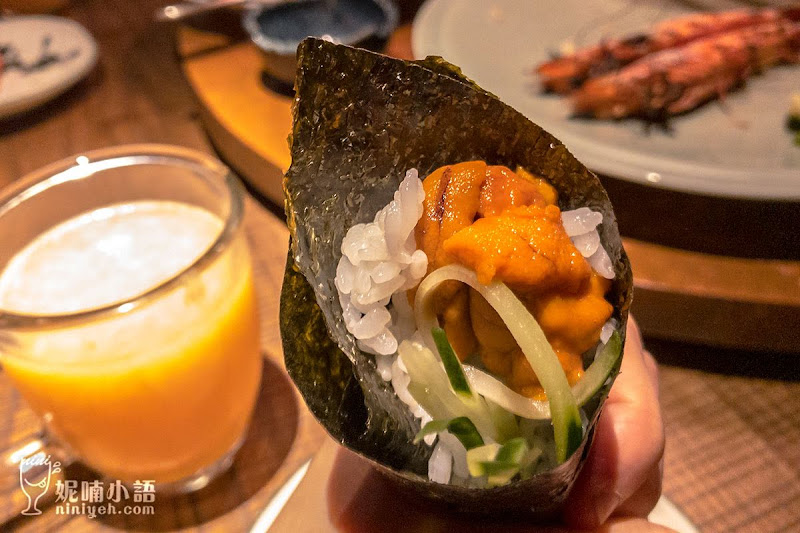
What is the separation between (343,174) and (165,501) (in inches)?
29.4

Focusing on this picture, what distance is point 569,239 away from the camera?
54 cm

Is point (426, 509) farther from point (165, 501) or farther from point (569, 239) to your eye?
point (165, 501)

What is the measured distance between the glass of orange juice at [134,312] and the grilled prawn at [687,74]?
3.23 ft

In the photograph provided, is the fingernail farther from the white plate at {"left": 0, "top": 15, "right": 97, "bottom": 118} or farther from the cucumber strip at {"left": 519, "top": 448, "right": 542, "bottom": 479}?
the white plate at {"left": 0, "top": 15, "right": 97, "bottom": 118}

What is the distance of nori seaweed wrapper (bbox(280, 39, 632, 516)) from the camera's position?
553 millimetres

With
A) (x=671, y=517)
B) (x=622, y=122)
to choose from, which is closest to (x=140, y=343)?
(x=671, y=517)

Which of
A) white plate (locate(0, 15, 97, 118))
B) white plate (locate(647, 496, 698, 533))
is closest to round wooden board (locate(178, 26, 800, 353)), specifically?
white plate (locate(647, 496, 698, 533))

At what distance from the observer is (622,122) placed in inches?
59.7

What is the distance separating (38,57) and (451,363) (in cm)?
201

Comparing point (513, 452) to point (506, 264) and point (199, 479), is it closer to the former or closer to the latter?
point (506, 264)

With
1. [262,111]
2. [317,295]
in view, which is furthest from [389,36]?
[317,295]

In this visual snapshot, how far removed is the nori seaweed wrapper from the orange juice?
1.09 feet

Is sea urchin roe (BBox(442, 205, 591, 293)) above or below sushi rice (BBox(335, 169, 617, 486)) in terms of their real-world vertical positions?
above

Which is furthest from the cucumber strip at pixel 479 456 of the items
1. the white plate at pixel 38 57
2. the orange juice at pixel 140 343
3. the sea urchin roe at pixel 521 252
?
the white plate at pixel 38 57
